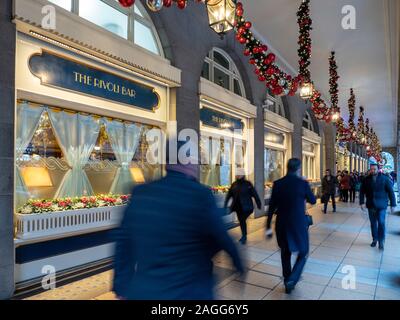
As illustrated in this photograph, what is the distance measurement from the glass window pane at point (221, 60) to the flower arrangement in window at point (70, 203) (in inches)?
218

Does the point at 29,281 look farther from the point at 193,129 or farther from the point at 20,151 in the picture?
the point at 193,129

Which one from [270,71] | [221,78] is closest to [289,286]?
[270,71]

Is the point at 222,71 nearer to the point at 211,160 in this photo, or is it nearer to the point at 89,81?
the point at 211,160

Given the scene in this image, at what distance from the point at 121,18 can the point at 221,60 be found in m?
4.17

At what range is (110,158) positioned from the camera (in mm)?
5578

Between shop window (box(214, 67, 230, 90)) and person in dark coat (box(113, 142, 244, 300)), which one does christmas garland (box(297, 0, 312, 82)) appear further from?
person in dark coat (box(113, 142, 244, 300))

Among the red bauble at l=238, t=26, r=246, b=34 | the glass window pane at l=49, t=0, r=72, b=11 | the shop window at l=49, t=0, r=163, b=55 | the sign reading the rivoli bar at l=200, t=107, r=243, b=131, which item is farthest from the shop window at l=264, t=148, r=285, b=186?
the glass window pane at l=49, t=0, r=72, b=11

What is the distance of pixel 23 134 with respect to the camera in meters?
4.27

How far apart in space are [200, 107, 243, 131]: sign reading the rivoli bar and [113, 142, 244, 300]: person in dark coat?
20.5 ft

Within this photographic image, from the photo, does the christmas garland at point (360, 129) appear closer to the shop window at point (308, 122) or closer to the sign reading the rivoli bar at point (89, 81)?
the shop window at point (308, 122)

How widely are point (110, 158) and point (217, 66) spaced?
4961 millimetres

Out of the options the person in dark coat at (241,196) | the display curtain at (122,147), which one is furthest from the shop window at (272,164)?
the display curtain at (122,147)

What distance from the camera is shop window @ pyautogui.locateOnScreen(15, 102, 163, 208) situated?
4.36m

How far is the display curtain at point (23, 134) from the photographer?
4.21 metres
